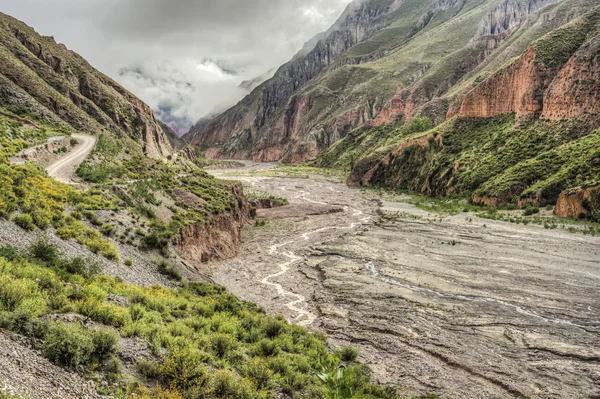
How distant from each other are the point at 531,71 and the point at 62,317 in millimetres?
82968

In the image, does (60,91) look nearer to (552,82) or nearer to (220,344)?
(220,344)

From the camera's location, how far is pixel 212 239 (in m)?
34.2

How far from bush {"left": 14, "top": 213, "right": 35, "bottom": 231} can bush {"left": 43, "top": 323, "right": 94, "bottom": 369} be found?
895cm

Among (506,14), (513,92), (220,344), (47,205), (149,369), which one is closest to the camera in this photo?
(149,369)

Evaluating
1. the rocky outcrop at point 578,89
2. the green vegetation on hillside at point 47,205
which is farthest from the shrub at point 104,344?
the rocky outcrop at point 578,89

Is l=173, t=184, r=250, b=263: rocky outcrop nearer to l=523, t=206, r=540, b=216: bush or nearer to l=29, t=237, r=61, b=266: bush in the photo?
l=29, t=237, r=61, b=266: bush

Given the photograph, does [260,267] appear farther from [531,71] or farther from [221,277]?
[531,71]

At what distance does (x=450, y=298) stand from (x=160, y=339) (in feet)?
57.0

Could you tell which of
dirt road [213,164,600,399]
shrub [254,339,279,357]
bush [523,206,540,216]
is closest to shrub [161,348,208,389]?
shrub [254,339,279,357]

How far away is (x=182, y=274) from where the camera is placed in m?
22.2

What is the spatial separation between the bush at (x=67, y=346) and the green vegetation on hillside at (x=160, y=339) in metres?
0.02

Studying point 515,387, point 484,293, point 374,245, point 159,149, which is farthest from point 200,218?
point 159,149

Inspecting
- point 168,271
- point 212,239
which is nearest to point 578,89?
point 212,239

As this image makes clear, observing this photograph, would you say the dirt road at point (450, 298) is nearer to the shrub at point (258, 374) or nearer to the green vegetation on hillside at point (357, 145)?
the shrub at point (258, 374)
